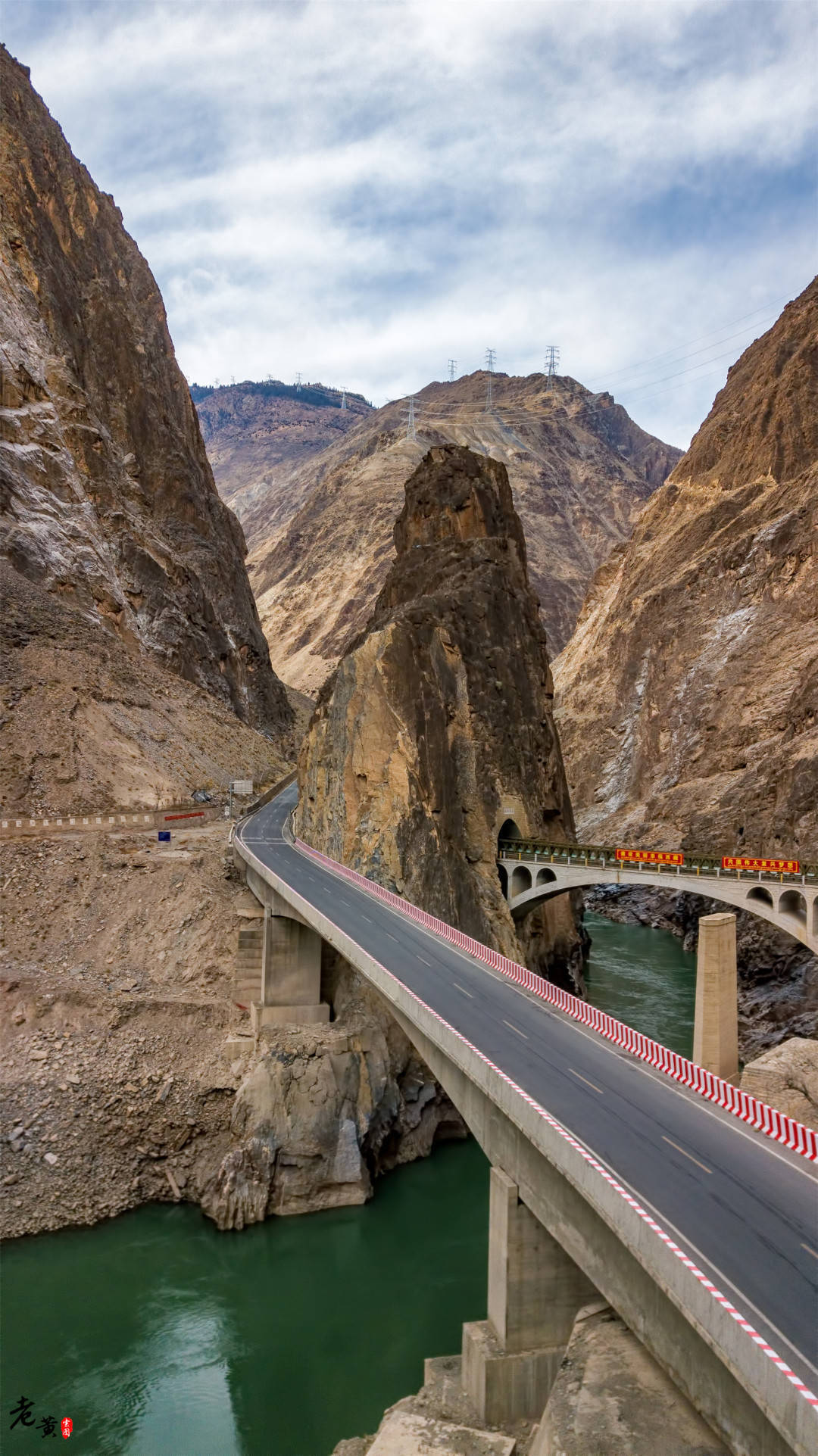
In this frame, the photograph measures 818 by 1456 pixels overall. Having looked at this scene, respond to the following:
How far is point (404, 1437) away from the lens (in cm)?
1720

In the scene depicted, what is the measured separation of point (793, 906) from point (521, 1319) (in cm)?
2897

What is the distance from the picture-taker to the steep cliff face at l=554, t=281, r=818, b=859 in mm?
62219

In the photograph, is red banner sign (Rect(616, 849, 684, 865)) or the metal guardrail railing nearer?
the metal guardrail railing

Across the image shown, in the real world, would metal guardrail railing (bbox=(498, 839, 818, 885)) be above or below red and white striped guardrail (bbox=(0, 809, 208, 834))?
below

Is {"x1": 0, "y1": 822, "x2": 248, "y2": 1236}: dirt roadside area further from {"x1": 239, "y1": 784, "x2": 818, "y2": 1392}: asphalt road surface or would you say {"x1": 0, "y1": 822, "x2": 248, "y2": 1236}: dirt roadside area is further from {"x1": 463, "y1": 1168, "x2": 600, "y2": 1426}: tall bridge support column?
{"x1": 463, "y1": 1168, "x2": 600, "y2": 1426}: tall bridge support column

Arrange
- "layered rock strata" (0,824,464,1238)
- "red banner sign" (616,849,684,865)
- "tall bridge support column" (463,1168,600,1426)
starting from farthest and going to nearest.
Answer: "red banner sign" (616,849,684,865), "layered rock strata" (0,824,464,1238), "tall bridge support column" (463,1168,600,1426)

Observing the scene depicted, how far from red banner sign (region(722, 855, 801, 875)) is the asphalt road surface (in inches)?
773

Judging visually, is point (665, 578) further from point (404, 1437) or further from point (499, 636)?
point (404, 1437)

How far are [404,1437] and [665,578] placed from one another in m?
92.5

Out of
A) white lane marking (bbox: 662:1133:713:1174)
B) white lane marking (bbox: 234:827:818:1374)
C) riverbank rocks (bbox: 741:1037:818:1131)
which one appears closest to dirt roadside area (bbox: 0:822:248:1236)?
white lane marking (bbox: 234:827:818:1374)

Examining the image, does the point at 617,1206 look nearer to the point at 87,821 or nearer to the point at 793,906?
the point at 793,906

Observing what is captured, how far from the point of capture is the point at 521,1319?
1817 cm

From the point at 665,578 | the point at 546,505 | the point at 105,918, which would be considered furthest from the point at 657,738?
the point at 546,505

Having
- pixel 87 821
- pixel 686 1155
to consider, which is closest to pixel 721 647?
pixel 87 821
